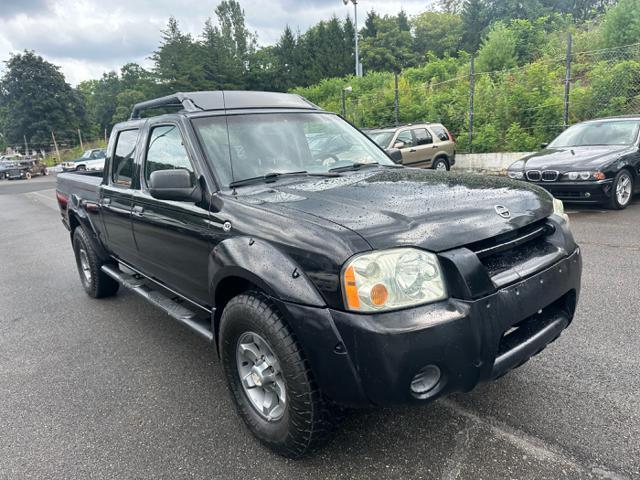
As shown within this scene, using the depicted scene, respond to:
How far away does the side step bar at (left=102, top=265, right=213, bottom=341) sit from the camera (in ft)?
9.91

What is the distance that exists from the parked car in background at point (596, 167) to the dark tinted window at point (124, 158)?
264 inches

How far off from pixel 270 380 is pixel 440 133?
501 inches

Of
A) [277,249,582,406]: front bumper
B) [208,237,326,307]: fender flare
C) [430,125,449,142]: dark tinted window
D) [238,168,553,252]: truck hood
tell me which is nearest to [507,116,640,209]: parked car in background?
[430,125,449,142]: dark tinted window

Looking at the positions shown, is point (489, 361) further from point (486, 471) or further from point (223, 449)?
point (223, 449)

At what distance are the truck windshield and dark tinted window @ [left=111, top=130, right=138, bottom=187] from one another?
116 centimetres

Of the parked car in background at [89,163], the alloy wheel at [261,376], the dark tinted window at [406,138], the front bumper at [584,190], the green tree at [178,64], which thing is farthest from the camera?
the green tree at [178,64]

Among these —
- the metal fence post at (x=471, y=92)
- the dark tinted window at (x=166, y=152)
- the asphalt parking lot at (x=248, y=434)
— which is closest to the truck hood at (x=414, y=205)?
the dark tinted window at (x=166, y=152)

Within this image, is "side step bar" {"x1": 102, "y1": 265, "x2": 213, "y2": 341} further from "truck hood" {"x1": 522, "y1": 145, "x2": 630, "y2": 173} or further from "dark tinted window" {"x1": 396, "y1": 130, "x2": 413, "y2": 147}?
"dark tinted window" {"x1": 396, "y1": 130, "x2": 413, "y2": 147}

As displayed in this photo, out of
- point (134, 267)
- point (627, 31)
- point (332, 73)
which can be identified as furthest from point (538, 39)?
point (134, 267)

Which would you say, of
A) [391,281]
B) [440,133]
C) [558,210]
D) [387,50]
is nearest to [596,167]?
[558,210]

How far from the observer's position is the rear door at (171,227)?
289cm

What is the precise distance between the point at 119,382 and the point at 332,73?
172ft

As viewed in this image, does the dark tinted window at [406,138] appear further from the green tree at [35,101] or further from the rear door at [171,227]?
the green tree at [35,101]

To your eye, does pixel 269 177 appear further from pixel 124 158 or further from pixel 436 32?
pixel 436 32
